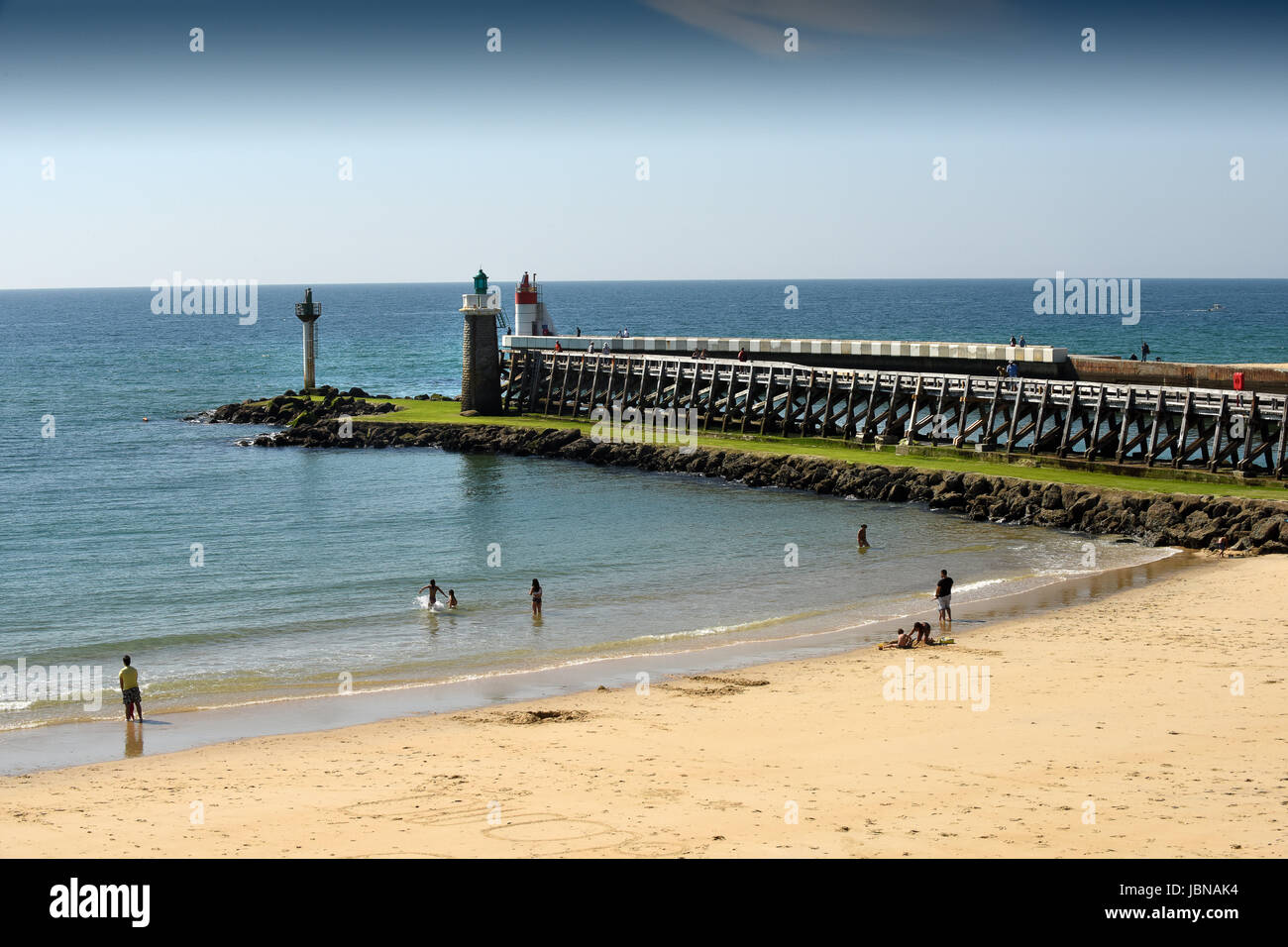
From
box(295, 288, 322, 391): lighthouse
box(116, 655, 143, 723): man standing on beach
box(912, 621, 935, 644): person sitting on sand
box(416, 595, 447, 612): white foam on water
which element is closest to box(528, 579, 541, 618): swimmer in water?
box(416, 595, 447, 612): white foam on water

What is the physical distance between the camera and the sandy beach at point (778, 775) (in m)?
12.6

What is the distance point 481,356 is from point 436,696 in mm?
35116

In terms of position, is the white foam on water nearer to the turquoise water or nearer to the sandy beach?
the turquoise water

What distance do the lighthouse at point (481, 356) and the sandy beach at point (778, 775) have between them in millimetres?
35002

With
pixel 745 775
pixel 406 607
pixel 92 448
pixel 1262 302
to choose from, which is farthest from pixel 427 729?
pixel 1262 302

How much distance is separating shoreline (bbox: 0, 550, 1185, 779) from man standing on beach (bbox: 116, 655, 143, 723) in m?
0.25

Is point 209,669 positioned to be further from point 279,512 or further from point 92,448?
point 92,448

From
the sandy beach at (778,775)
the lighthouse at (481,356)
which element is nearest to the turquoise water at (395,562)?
the sandy beach at (778,775)

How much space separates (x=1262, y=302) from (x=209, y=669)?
206314 mm

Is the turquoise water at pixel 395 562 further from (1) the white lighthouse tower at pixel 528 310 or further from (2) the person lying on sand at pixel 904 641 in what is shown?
(1) the white lighthouse tower at pixel 528 310

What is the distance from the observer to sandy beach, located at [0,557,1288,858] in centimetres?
1265

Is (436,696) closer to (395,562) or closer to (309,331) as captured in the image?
(395,562)

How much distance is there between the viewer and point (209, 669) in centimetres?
2272
